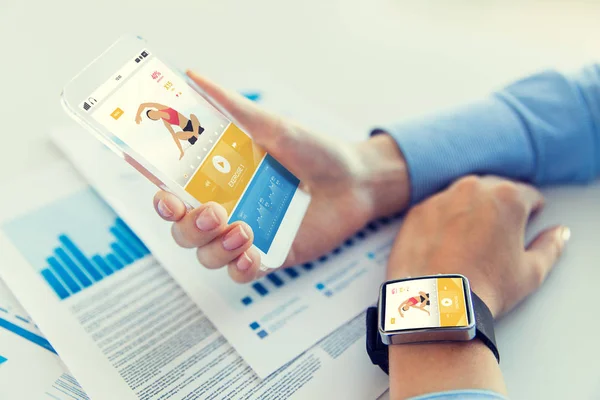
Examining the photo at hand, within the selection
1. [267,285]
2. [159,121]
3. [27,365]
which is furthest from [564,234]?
[27,365]

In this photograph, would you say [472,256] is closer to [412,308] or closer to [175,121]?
[412,308]

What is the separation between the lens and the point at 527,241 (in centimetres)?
60

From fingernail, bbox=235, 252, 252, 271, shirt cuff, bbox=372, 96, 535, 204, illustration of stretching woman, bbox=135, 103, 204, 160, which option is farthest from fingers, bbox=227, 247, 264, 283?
shirt cuff, bbox=372, 96, 535, 204

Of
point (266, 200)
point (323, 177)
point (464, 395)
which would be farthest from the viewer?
Result: point (323, 177)

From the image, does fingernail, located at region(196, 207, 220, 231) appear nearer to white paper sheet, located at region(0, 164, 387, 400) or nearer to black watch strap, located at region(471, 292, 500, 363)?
white paper sheet, located at region(0, 164, 387, 400)

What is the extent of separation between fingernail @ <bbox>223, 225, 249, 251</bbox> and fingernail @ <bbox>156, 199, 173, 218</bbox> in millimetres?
51

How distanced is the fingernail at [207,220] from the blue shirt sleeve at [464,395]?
0.68ft

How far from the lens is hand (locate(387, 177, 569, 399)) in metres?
0.44

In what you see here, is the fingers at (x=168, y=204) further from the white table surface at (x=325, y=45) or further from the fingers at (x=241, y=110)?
the white table surface at (x=325, y=45)

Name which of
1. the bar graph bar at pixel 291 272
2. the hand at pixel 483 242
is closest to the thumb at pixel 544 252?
the hand at pixel 483 242

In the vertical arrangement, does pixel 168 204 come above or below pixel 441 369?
above

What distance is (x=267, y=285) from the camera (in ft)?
1.82

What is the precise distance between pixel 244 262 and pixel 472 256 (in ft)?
0.73

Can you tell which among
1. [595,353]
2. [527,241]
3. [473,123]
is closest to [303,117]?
[473,123]
